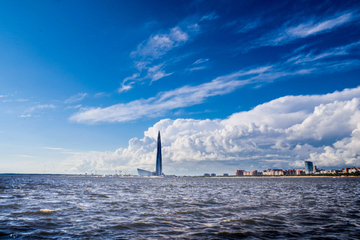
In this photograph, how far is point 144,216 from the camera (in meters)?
25.2

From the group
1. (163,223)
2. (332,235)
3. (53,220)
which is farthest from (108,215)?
(332,235)

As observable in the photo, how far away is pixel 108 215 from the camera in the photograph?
25.6 metres

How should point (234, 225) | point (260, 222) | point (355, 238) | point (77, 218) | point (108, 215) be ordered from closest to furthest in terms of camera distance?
point (355, 238) < point (234, 225) < point (260, 222) < point (77, 218) < point (108, 215)

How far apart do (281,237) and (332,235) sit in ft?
13.7

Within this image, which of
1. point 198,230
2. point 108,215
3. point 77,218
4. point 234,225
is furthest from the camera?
point 108,215

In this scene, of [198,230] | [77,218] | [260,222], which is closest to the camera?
[198,230]

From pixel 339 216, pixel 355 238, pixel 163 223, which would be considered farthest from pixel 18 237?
pixel 339 216

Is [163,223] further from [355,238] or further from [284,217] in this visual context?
[355,238]

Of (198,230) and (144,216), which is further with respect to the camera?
(144,216)

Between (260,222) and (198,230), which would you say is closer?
(198,230)

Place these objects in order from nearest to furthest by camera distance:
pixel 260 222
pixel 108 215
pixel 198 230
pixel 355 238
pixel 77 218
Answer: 1. pixel 355 238
2. pixel 198 230
3. pixel 260 222
4. pixel 77 218
5. pixel 108 215

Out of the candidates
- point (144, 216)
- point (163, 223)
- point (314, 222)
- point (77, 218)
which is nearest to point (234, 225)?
point (163, 223)

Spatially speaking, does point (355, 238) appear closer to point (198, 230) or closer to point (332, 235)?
point (332, 235)

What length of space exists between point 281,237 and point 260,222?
5449mm
